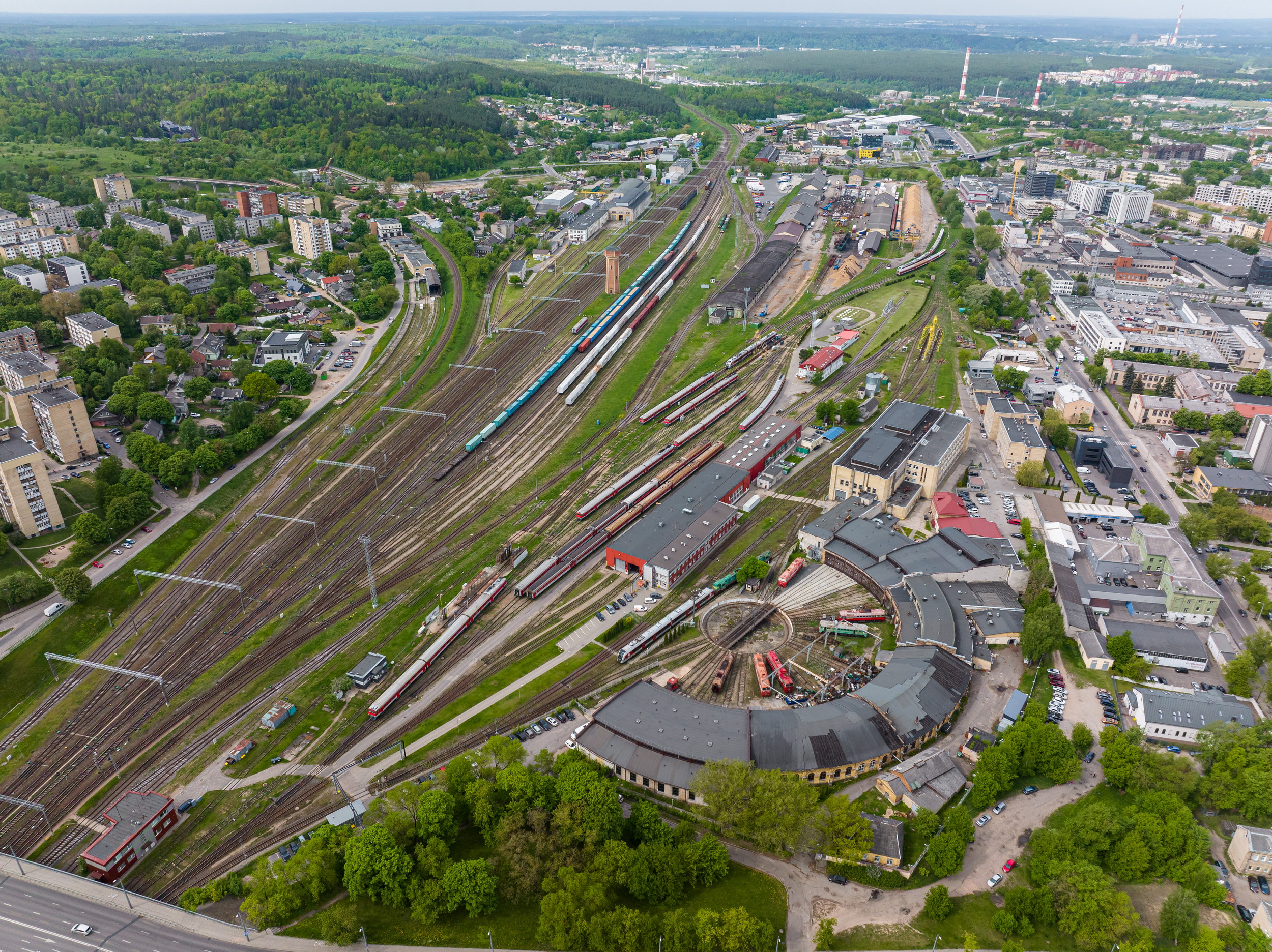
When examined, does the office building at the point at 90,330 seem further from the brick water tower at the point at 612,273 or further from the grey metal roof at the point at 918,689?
the grey metal roof at the point at 918,689

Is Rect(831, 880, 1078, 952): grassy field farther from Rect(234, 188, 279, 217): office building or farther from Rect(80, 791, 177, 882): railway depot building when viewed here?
Rect(234, 188, 279, 217): office building

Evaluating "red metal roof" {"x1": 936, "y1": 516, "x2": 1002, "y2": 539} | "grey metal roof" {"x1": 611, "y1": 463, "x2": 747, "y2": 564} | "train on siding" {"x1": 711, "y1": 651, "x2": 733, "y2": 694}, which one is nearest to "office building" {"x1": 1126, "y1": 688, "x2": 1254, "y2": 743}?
"red metal roof" {"x1": 936, "y1": 516, "x2": 1002, "y2": 539}

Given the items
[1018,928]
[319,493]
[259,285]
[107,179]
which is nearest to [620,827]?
[1018,928]

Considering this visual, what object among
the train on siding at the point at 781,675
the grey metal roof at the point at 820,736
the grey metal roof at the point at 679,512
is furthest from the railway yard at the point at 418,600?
the grey metal roof at the point at 820,736

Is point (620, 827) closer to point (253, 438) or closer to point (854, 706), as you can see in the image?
point (854, 706)

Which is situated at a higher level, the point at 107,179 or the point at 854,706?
the point at 107,179

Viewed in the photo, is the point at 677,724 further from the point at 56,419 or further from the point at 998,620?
the point at 56,419
